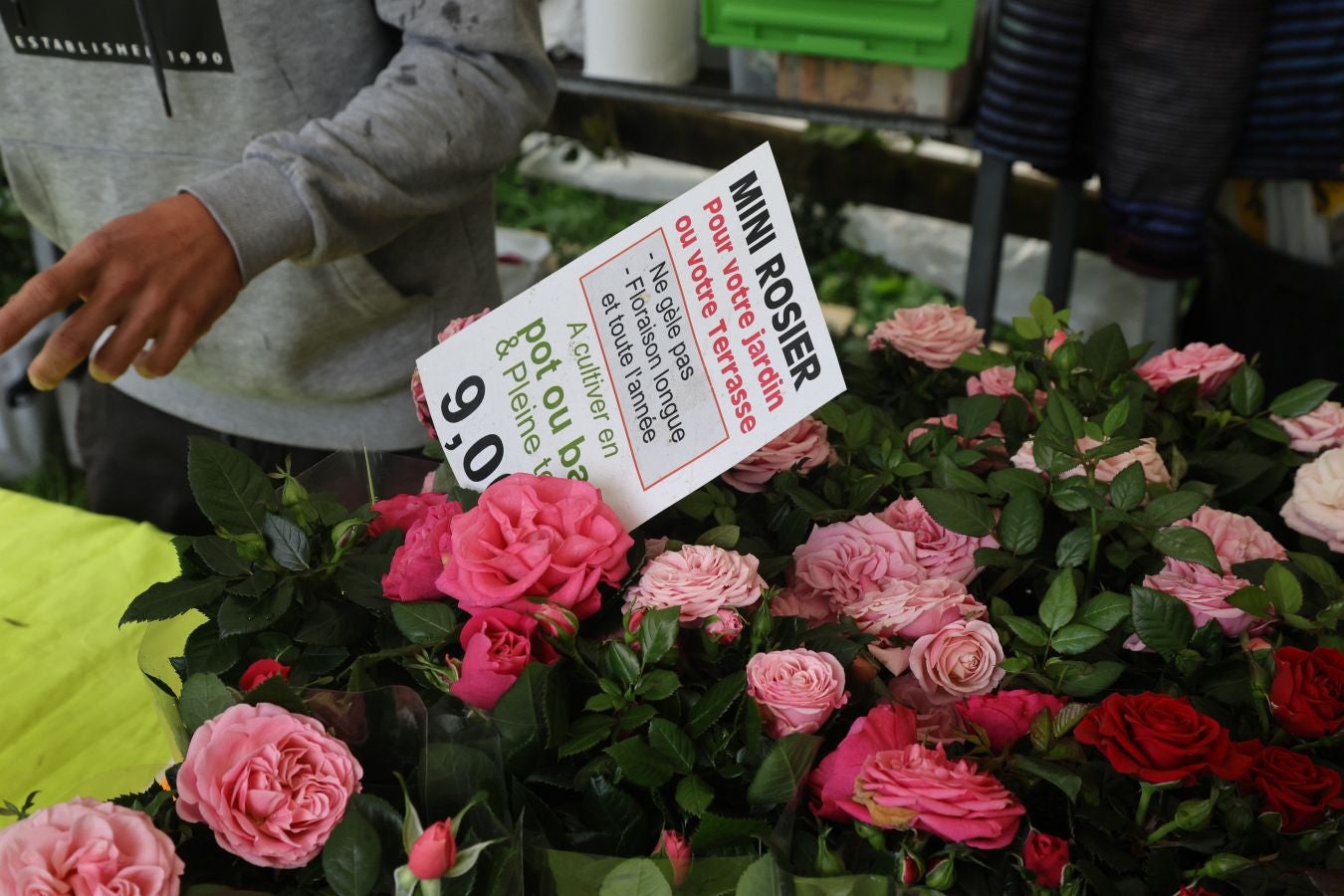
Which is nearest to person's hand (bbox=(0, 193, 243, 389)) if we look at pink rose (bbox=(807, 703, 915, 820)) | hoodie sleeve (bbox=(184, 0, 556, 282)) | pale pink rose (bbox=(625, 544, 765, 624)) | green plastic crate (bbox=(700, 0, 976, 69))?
hoodie sleeve (bbox=(184, 0, 556, 282))

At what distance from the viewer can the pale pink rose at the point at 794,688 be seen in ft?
1.67

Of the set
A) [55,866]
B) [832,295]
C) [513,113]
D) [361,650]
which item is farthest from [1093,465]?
[832,295]

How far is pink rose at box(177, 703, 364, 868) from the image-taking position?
458 mm

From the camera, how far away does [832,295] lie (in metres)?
2.69

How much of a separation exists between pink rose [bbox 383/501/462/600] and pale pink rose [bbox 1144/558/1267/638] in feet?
1.17

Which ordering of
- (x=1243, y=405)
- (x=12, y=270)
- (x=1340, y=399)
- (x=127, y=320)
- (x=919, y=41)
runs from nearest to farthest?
(x=1243, y=405)
(x=127, y=320)
(x=1340, y=399)
(x=919, y=41)
(x=12, y=270)

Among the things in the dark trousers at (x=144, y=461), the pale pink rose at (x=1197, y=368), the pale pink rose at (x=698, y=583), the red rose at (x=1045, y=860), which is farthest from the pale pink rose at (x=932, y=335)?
the dark trousers at (x=144, y=461)

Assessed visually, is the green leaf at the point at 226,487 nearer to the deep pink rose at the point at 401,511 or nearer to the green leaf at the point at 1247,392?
the deep pink rose at the point at 401,511

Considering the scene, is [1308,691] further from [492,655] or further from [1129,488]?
[492,655]

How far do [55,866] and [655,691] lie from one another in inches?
9.4

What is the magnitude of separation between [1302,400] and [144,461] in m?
1.18

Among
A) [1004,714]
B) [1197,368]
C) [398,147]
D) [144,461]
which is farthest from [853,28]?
[1004,714]

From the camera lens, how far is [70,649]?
95cm

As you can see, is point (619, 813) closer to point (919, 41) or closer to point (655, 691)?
point (655, 691)
